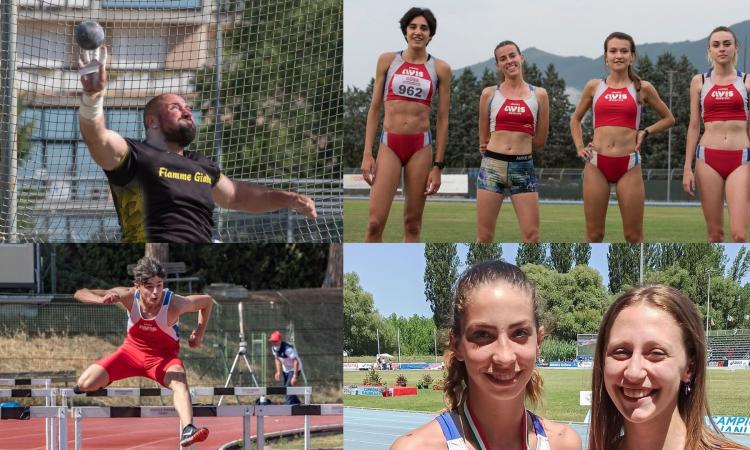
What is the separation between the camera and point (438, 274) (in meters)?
4.60

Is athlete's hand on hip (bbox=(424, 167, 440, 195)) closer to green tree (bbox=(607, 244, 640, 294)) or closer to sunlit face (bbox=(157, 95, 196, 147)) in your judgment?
sunlit face (bbox=(157, 95, 196, 147))

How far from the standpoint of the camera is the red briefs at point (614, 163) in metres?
6.30

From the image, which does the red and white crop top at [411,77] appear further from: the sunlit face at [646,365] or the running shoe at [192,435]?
the sunlit face at [646,365]

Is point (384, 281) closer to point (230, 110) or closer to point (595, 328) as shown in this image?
point (595, 328)

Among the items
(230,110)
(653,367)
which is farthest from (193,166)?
(653,367)

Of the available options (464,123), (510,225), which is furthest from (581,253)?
(464,123)

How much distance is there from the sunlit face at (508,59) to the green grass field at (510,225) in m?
6.59

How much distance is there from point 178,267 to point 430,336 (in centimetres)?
664

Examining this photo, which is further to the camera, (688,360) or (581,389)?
(581,389)

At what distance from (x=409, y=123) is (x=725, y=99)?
1903 mm

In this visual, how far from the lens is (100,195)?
302 inches

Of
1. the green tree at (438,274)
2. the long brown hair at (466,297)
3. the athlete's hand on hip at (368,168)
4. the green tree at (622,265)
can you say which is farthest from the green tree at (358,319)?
the long brown hair at (466,297)

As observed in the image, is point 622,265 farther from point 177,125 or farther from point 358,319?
point 177,125

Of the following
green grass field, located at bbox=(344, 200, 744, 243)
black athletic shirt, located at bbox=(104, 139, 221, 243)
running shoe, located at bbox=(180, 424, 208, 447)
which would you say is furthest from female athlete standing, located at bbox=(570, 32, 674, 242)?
green grass field, located at bbox=(344, 200, 744, 243)
